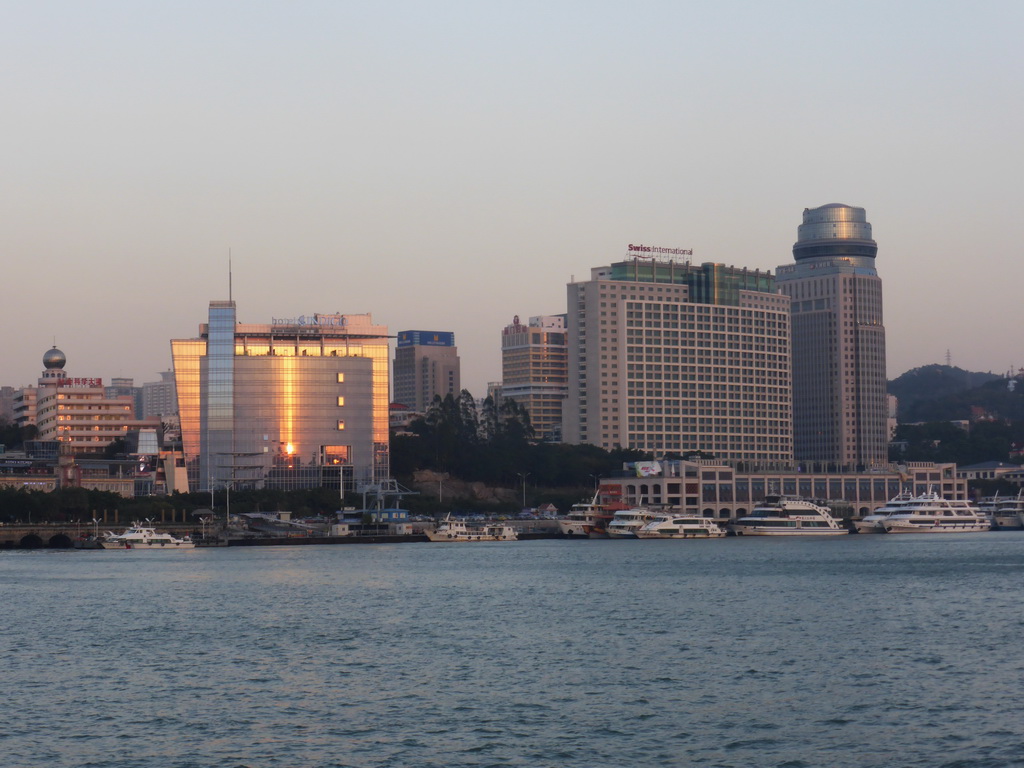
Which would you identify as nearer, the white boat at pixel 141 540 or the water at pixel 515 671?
the water at pixel 515 671

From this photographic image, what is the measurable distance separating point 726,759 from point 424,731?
1160cm

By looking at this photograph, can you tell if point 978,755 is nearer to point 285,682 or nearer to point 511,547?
point 285,682

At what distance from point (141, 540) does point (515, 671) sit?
416 ft

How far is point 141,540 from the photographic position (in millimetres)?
186500

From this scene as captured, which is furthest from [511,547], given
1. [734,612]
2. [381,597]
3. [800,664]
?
[800,664]

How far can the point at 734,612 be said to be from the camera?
3681 inches

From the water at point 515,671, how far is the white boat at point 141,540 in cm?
5985

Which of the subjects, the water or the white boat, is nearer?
the water

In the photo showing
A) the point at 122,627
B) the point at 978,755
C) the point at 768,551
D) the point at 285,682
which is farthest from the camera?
the point at 768,551

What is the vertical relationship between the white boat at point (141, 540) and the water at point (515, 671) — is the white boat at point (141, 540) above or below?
above

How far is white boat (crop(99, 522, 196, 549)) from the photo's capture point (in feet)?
610

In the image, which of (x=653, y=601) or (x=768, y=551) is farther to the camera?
(x=768, y=551)

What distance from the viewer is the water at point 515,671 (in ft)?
169

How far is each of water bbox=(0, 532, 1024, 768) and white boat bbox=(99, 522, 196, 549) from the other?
5985 cm
